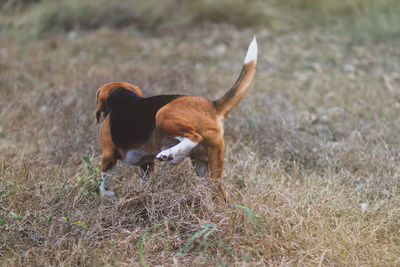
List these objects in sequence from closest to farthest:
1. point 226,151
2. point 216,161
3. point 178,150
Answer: point 178,150
point 216,161
point 226,151

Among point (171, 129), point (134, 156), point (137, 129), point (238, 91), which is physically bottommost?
point (134, 156)

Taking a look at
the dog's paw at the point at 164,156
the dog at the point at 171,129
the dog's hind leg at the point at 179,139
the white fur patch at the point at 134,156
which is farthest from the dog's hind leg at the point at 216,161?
the white fur patch at the point at 134,156

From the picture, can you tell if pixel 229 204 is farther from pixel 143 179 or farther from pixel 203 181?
pixel 143 179

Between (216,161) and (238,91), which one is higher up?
(238,91)

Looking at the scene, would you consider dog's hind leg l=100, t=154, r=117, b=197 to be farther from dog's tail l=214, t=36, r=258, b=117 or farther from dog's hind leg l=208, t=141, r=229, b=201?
dog's tail l=214, t=36, r=258, b=117

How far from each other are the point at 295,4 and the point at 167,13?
8.01 feet

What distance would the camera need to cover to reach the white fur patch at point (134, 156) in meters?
2.55

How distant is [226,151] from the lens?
3408 millimetres

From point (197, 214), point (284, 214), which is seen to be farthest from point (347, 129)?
point (197, 214)

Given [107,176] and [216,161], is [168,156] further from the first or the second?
[107,176]

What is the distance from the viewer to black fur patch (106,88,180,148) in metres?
2.46

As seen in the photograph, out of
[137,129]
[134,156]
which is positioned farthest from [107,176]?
[137,129]

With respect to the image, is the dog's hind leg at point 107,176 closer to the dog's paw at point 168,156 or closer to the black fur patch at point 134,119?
the black fur patch at point 134,119

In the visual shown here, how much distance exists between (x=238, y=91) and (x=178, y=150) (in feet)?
1.53
